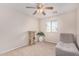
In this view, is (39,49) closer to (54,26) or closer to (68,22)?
(54,26)

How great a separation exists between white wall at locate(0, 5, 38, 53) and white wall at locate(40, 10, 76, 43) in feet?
1.78

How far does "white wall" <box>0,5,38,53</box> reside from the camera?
2.02 metres

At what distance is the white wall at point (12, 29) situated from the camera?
6.61 ft

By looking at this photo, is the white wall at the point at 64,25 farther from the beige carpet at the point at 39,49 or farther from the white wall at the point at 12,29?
the white wall at the point at 12,29

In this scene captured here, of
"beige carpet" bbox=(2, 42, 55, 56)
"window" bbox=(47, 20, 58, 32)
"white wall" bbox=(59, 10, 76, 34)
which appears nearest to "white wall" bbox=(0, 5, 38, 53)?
"beige carpet" bbox=(2, 42, 55, 56)

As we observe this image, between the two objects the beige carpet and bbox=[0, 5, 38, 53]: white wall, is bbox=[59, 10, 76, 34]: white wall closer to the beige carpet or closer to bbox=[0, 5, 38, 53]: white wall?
the beige carpet

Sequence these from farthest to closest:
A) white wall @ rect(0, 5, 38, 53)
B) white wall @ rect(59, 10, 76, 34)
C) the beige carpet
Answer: white wall @ rect(0, 5, 38, 53) → the beige carpet → white wall @ rect(59, 10, 76, 34)

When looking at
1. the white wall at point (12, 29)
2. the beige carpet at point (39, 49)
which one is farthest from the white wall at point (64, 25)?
the white wall at point (12, 29)

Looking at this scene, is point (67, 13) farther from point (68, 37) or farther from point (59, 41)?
point (59, 41)

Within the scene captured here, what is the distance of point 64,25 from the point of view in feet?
5.63

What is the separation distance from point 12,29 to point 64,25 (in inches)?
59.7

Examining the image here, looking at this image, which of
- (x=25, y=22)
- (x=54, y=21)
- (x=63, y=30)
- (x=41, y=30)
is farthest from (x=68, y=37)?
(x=25, y=22)

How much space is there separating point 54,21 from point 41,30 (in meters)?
0.38

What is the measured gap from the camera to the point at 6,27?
2184 mm
